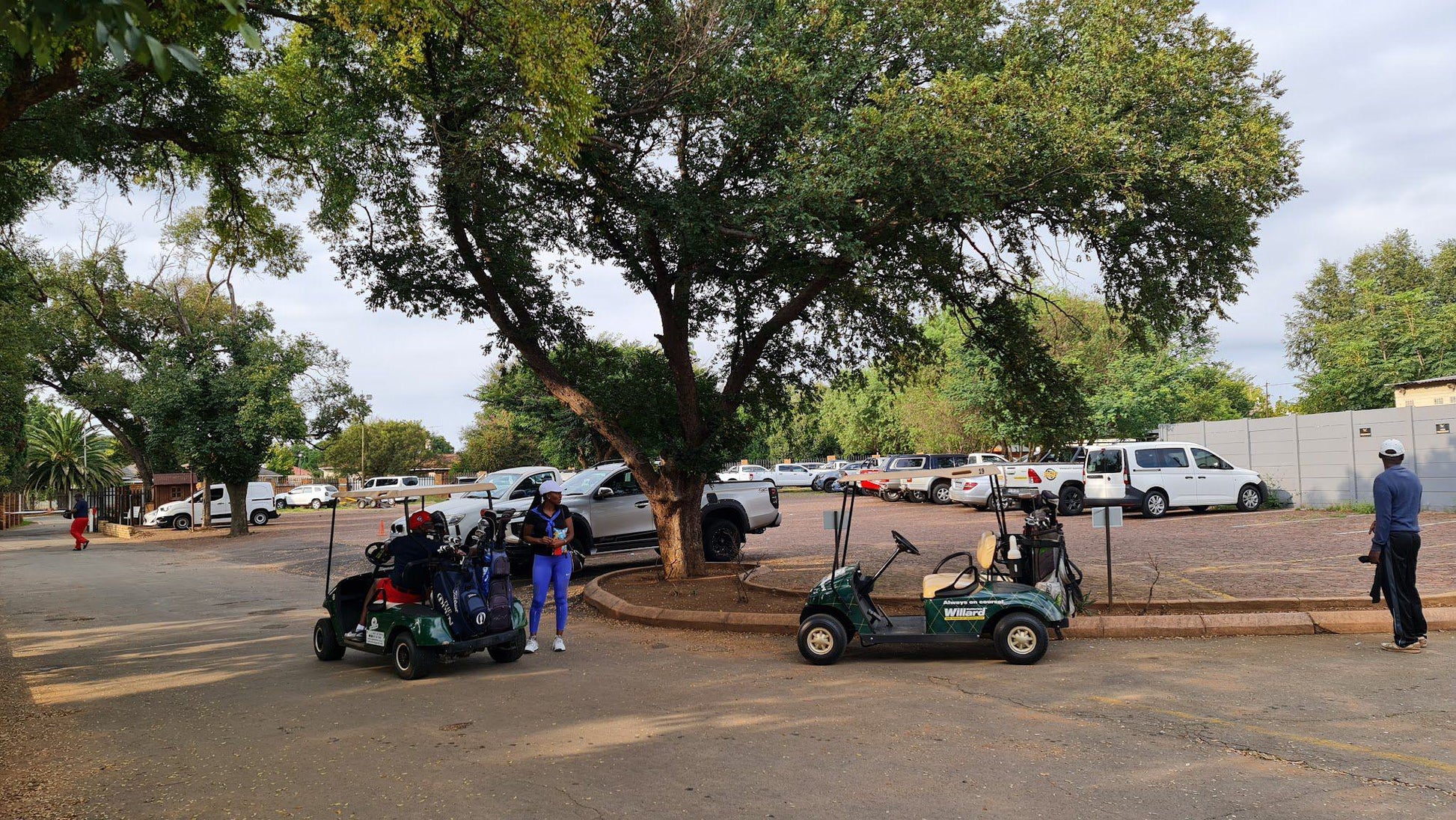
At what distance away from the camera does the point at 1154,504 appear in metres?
23.6

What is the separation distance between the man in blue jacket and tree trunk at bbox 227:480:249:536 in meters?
32.9

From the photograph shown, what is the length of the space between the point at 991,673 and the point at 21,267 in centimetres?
1647

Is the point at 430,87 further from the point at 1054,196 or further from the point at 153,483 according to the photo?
the point at 153,483

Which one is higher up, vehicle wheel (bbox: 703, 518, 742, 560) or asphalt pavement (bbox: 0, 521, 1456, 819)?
vehicle wheel (bbox: 703, 518, 742, 560)

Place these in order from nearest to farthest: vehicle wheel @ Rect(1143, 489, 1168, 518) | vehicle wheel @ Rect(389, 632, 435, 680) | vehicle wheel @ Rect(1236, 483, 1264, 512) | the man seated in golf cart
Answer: vehicle wheel @ Rect(389, 632, 435, 680), the man seated in golf cart, vehicle wheel @ Rect(1143, 489, 1168, 518), vehicle wheel @ Rect(1236, 483, 1264, 512)

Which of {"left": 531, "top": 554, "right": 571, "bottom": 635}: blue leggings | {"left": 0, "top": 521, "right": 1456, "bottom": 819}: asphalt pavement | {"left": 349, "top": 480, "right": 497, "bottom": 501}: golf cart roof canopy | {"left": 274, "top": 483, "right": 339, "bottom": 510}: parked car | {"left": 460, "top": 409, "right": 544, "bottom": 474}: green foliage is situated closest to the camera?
{"left": 0, "top": 521, "right": 1456, "bottom": 819}: asphalt pavement

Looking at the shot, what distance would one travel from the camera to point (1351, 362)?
36375 millimetres

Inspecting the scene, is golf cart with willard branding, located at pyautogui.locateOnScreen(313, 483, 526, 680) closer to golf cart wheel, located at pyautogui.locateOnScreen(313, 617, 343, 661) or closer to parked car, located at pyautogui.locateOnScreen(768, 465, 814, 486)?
golf cart wheel, located at pyautogui.locateOnScreen(313, 617, 343, 661)

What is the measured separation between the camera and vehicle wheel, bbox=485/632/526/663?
352 inches

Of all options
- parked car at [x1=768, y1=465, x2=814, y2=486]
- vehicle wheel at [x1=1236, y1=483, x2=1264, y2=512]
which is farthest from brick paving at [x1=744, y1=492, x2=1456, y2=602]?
parked car at [x1=768, y1=465, x2=814, y2=486]

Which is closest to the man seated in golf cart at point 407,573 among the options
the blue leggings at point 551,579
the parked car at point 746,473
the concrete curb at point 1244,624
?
the blue leggings at point 551,579

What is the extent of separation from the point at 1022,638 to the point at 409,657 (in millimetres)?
5340

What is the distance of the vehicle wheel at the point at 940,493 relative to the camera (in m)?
33.0

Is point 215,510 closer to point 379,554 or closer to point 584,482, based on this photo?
point 584,482
